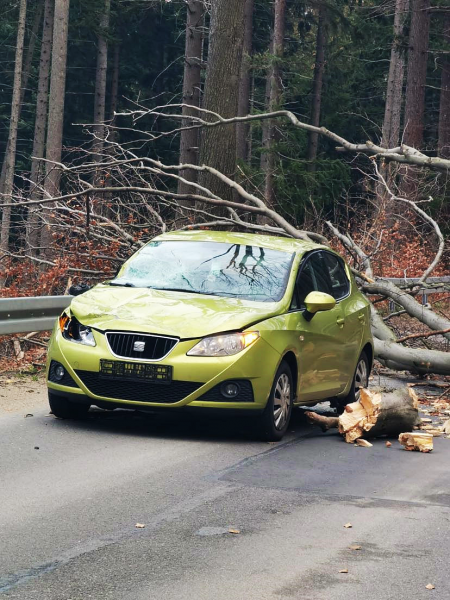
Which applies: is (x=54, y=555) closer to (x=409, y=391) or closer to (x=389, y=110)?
(x=409, y=391)

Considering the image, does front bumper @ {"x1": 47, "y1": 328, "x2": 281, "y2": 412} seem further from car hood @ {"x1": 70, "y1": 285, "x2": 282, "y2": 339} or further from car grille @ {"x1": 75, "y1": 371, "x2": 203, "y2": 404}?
car hood @ {"x1": 70, "y1": 285, "x2": 282, "y2": 339}

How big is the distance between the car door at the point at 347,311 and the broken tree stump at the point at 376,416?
0.88 m

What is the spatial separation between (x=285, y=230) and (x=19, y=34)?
31.7 m

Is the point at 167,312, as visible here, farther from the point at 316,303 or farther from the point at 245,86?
the point at 245,86

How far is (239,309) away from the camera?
9.34 m

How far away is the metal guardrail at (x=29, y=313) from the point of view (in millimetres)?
11898

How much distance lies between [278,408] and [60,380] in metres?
1.85

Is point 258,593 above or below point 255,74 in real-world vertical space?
below

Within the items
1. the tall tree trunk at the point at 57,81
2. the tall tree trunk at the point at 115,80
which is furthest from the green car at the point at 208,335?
the tall tree trunk at the point at 115,80

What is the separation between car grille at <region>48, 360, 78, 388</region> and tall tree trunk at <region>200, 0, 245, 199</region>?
30.8 feet

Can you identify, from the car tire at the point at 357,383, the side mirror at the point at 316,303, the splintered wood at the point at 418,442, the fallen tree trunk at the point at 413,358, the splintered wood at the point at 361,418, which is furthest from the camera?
the fallen tree trunk at the point at 413,358

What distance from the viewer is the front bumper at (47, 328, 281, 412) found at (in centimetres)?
884

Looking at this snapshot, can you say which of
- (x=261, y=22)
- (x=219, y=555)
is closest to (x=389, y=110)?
(x=261, y=22)

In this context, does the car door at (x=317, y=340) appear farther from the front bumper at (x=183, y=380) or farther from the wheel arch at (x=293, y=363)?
the front bumper at (x=183, y=380)
